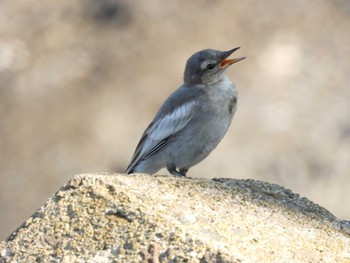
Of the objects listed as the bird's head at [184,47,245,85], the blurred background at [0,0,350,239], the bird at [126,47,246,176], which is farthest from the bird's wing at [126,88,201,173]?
the blurred background at [0,0,350,239]

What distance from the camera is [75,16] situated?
9281 mm

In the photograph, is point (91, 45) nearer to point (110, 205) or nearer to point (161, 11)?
point (161, 11)

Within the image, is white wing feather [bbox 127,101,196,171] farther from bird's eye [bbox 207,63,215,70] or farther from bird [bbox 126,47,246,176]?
bird's eye [bbox 207,63,215,70]

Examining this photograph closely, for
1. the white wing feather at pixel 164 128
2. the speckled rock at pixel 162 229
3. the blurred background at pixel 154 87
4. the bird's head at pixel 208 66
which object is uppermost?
the blurred background at pixel 154 87

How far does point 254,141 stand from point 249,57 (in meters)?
1.08

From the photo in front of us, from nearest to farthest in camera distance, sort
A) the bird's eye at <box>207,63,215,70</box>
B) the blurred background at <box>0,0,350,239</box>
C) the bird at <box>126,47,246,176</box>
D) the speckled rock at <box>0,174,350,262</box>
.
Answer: the speckled rock at <box>0,174,350,262</box>, the bird at <box>126,47,246,176</box>, the bird's eye at <box>207,63,215,70</box>, the blurred background at <box>0,0,350,239</box>

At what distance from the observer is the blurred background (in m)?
7.96

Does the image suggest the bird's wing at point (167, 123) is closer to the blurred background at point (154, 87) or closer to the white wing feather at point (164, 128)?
the white wing feather at point (164, 128)

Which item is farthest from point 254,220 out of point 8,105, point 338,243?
point 8,105

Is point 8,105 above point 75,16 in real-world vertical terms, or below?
below

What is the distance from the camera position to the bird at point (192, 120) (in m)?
5.96

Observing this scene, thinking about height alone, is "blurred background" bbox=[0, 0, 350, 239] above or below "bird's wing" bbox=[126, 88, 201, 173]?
above

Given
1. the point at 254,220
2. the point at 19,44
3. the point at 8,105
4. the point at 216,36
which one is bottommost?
the point at 254,220

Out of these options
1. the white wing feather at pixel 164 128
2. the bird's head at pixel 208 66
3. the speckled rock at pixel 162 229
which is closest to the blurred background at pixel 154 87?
the white wing feather at pixel 164 128
